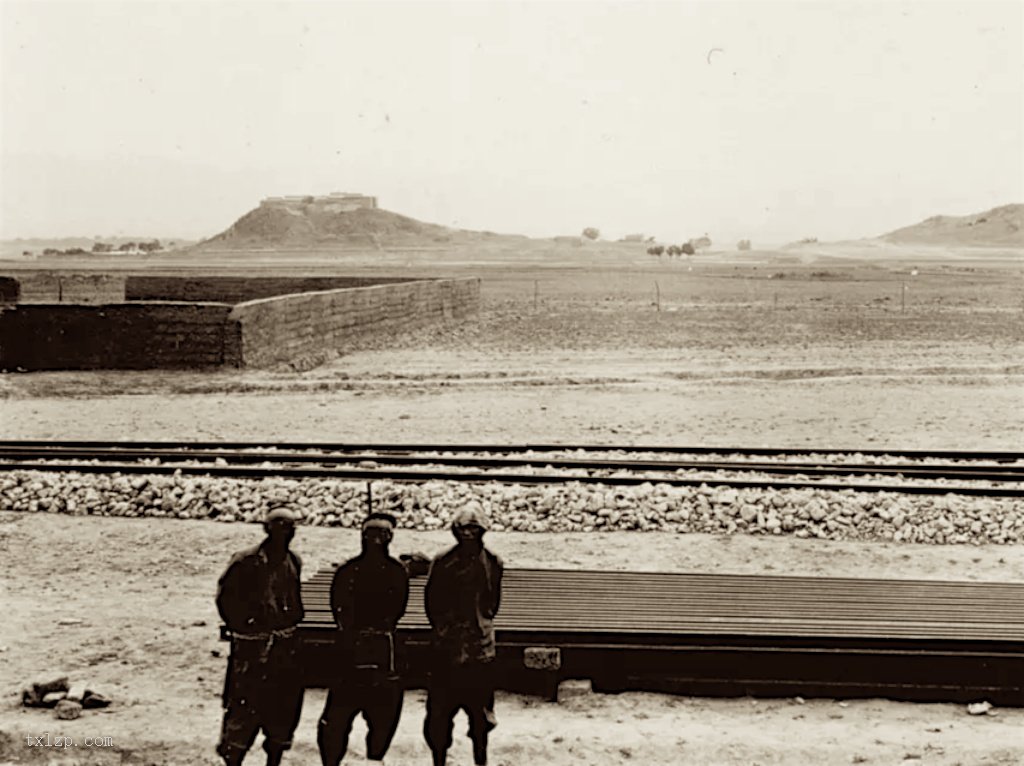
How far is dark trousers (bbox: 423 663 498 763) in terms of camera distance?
6008 millimetres

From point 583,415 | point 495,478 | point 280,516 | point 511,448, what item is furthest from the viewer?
point 583,415

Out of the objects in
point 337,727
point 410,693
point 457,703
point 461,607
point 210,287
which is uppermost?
point 210,287

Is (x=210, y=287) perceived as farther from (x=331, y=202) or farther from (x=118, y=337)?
(x=331, y=202)

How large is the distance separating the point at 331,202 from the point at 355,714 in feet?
578

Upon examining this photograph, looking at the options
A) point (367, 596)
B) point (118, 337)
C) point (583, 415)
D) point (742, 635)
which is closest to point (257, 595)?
point (367, 596)

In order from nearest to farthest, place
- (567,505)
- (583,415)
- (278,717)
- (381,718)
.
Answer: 1. (278,717)
2. (381,718)
3. (567,505)
4. (583,415)

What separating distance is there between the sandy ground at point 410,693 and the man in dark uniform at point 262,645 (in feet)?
1.74

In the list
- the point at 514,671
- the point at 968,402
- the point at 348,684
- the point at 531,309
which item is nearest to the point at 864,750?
the point at 514,671

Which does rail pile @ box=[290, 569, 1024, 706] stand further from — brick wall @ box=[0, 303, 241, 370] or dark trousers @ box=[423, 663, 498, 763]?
brick wall @ box=[0, 303, 241, 370]

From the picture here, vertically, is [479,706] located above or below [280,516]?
below

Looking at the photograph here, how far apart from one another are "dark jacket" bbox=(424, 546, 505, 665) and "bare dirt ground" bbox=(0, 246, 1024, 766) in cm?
77

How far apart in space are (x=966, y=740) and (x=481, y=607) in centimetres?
289

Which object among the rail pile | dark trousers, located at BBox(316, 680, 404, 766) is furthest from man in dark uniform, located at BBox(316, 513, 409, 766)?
the rail pile

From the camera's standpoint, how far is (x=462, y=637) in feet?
19.8
